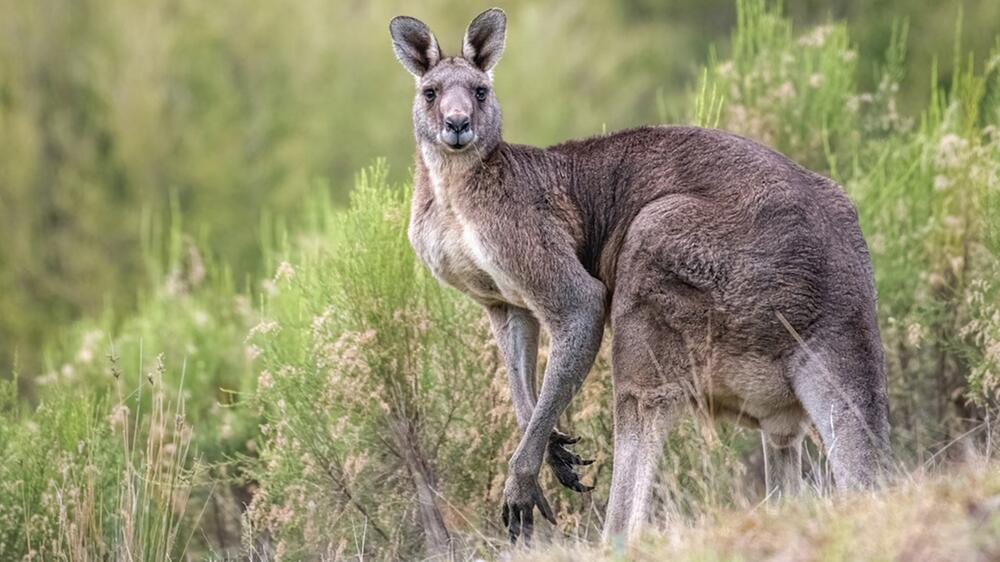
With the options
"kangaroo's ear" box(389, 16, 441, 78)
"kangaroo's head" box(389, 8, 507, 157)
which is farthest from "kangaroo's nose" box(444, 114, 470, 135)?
"kangaroo's ear" box(389, 16, 441, 78)

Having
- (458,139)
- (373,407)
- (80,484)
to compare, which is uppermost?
(458,139)

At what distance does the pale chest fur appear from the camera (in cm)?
597

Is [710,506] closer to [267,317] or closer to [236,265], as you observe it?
[267,317]

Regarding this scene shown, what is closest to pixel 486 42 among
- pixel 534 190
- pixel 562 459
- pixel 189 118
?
pixel 534 190

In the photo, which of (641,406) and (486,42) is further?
(486,42)

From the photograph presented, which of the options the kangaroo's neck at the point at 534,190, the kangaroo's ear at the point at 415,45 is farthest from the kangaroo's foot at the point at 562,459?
the kangaroo's ear at the point at 415,45

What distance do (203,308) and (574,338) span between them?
5484 mm

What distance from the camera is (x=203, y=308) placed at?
424 inches

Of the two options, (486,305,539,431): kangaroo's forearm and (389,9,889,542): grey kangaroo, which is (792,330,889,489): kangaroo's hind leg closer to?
(389,9,889,542): grey kangaroo

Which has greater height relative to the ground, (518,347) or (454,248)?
(454,248)

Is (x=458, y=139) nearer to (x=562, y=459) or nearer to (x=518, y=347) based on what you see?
(x=518, y=347)

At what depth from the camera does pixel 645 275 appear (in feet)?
18.2

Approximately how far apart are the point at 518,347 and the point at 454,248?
0.50 m

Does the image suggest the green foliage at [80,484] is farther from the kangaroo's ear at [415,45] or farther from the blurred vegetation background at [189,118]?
the blurred vegetation background at [189,118]
